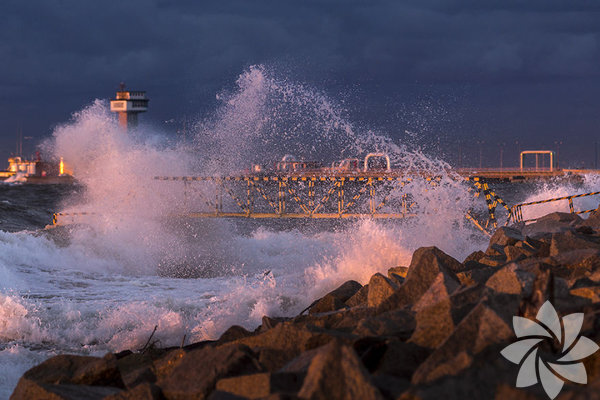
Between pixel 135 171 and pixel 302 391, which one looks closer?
pixel 302 391

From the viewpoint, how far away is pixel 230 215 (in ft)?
92.2

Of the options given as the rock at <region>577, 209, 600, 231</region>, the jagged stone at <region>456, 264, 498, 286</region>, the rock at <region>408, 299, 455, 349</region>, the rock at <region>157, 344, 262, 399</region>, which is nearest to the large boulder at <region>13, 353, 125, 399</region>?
the rock at <region>157, 344, 262, 399</region>

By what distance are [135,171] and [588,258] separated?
29.7 metres

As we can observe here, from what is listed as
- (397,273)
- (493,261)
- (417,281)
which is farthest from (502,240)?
(417,281)

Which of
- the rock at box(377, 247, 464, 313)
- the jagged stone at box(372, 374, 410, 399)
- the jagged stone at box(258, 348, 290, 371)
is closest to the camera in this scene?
the jagged stone at box(372, 374, 410, 399)

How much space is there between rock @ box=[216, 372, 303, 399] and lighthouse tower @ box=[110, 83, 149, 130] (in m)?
103

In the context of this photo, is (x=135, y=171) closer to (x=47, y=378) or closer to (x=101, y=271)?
(x=101, y=271)

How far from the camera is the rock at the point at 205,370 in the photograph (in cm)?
417

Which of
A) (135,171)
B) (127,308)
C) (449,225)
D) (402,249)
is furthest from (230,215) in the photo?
(127,308)

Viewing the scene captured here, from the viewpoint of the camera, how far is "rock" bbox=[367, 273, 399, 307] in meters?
6.35

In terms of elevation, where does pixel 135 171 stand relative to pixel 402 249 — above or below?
above

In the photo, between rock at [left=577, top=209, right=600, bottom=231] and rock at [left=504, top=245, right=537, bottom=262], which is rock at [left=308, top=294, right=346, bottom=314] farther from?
rock at [left=577, top=209, right=600, bottom=231]

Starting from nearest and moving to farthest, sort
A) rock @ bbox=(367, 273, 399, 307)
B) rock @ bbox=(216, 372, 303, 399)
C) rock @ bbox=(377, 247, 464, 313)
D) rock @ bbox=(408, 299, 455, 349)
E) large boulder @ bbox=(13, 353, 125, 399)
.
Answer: rock @ bbox=(216, 372, 303, 399)
rock @ bbox=(408, 299, 455, 349)
large boulder @ bbox=(13, 353, 125, 399)
rock @ bbox=(377, 247, 464, 313)
rock @ bbox=(367, 273, 399, 307)

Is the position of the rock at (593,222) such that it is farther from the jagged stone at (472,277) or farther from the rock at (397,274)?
the jagged stone at (472,277)
